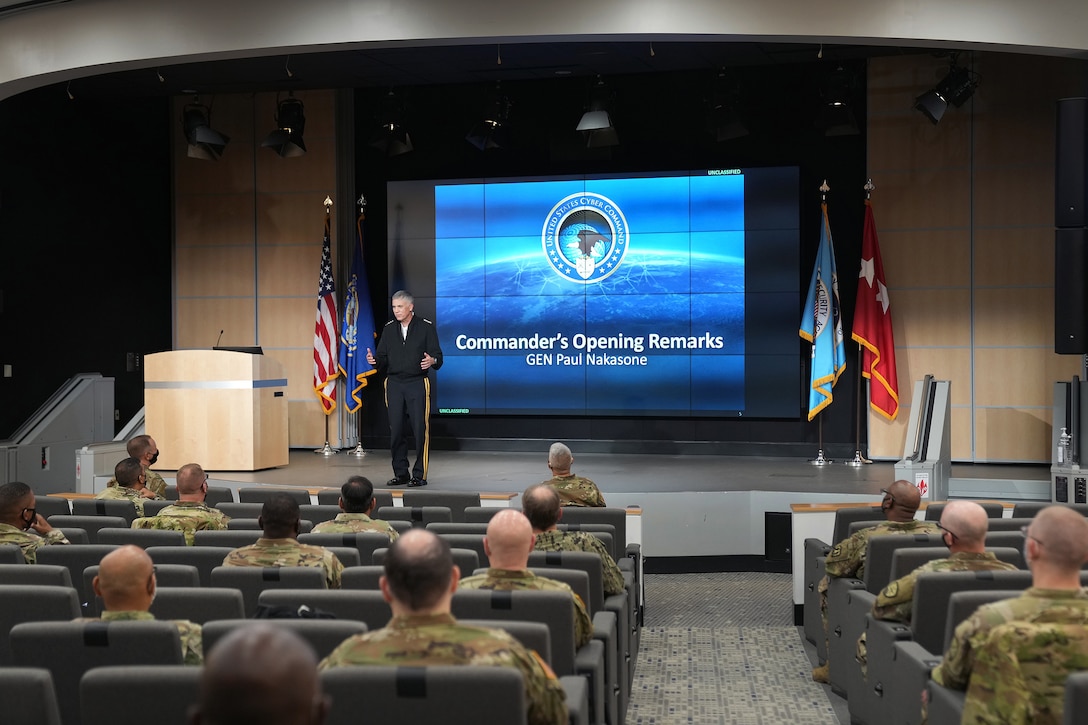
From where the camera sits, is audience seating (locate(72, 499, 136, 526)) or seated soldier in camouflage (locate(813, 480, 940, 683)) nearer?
seated soldier in camouflage (locate(813, 480, 940, 683))

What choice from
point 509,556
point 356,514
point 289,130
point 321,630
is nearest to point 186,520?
point 356,514

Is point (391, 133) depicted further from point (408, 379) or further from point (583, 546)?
point (583, 546)

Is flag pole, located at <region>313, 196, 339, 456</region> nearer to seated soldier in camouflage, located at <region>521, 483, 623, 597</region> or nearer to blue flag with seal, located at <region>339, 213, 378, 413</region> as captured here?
blue flag with seal, located at <region>339, 213, 378, 413</region>

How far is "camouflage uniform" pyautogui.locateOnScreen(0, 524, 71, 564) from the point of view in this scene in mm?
4434

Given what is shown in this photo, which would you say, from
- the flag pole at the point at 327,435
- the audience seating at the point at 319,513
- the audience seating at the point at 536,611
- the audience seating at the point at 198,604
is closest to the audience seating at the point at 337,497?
the audience seating at the point at 319,513

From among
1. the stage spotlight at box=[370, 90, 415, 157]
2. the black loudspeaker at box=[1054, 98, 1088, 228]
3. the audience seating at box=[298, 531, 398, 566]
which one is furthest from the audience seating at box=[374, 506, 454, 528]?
the stage spotlight at box=[370, 90, 415, 157]

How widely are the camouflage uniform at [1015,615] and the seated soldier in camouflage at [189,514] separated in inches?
133

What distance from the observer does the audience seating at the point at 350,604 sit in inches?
122

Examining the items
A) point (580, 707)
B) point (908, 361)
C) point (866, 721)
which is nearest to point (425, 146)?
point (908, 361)

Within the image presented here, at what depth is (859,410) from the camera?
10.6 metres

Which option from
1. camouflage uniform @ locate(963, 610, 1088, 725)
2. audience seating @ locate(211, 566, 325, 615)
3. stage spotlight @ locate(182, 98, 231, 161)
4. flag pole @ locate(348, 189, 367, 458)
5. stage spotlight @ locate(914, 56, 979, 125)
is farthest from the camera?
flag pole @ locate(348, 189, 367, 458)

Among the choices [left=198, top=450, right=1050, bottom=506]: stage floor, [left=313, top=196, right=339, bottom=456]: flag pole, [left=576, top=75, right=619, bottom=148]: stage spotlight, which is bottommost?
[left=198, top=450, right=1050, bottom=506]: stage floor

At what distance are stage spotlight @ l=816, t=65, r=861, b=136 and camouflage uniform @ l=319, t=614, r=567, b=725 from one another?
27.8 ft

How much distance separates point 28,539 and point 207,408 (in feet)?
16.6
